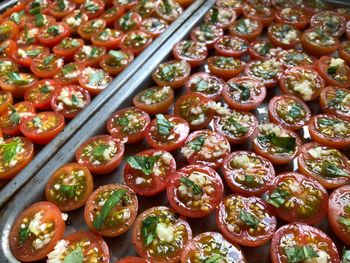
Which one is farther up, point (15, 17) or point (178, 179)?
point (15, 17)

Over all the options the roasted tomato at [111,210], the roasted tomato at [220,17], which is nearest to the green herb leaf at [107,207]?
the roasted tomato at [111,210]

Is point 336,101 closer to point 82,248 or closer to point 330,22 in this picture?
point 330,22

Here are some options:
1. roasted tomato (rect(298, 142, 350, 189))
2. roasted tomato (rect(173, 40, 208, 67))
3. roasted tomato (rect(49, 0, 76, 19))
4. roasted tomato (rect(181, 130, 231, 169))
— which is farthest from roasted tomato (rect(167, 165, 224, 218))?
roasted tomato (rect(49, 0, 76, 19))

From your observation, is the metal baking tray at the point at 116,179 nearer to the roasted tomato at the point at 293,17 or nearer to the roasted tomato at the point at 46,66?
the roasted tomato at the point at 46,66

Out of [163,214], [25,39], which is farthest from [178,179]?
[25,39]

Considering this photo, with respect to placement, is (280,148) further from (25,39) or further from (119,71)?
(25,39)

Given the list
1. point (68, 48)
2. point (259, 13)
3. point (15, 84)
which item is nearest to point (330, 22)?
point (259, 13)

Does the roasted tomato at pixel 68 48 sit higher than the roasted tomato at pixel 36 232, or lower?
higher
